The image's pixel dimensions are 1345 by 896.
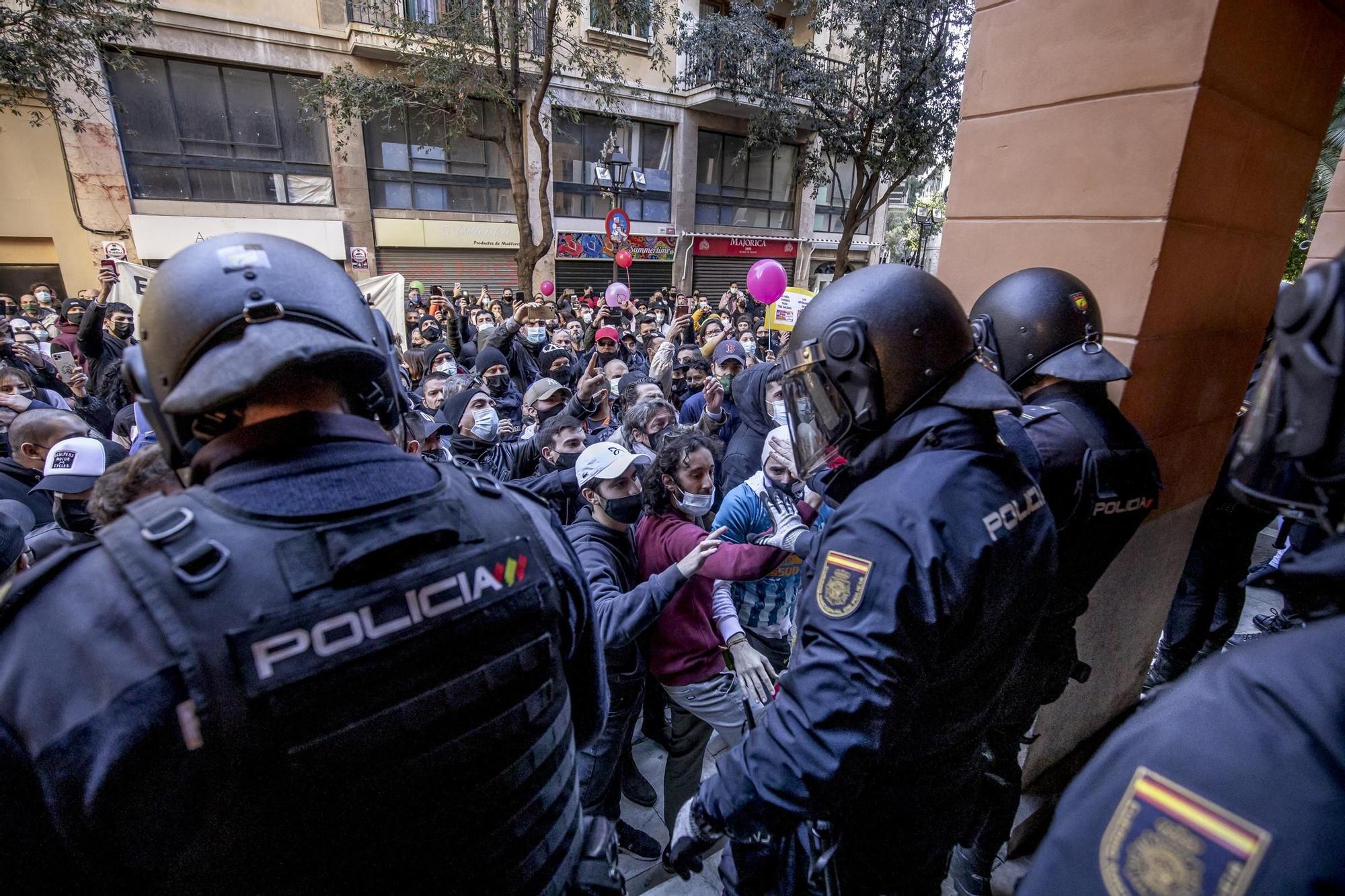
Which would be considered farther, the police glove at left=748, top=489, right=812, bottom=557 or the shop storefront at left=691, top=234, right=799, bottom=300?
the shop storefront at left=691, top=234, right=799, bottom=300

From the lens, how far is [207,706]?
2.78ft

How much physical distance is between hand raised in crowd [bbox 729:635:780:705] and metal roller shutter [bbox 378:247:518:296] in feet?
50.6

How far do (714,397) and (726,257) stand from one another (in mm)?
17168

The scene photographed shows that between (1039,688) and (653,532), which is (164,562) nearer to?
(653,532)

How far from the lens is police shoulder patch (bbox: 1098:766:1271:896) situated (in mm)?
640

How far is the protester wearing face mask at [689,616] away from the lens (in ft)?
8.54

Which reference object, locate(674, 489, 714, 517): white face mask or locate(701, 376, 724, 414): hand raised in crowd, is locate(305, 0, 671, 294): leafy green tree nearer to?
locate(701, 376, 724, 414): hand raised in crowd

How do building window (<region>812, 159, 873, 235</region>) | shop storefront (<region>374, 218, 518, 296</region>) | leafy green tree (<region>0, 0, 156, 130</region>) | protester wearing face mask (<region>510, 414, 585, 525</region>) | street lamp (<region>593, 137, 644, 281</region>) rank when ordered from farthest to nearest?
1. building window (<region>812, 159, 873, 235</region>)
2. shop storefront (<region>374, 218, 518, 296</region>)
3. street lamp (<region>593, 137, 644, 281</region>)
4. leafy green tree (<region>0, 0, 156, 130</region>)
5. protester wearing face mask (<region>510, 414, 585, 525</region>)

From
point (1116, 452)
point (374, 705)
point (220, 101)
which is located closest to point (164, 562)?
point (374, 705)

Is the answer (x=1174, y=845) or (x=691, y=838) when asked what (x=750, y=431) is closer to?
(x=691, y=838)

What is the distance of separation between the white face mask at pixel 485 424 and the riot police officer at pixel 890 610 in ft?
9.25

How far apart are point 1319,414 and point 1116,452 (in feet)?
4.78

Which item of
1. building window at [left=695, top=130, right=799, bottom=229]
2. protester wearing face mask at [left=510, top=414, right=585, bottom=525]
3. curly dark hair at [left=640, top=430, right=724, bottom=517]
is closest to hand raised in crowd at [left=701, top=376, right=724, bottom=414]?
protester wearing face mask at [left=510, top=414, right=585, bottom=525]

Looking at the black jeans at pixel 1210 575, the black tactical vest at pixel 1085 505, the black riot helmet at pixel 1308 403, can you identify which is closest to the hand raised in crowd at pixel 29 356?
the black tactical vest at pixel 1085 505
